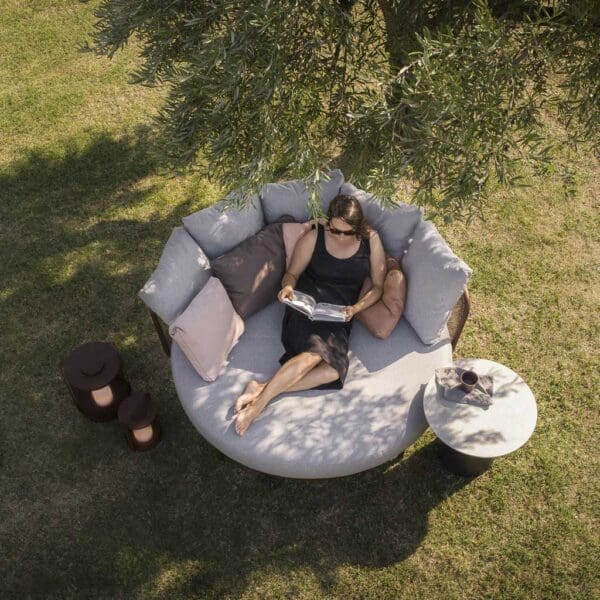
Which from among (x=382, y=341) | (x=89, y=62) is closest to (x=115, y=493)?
(x=382, y=341)

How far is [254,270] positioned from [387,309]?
1.29 m

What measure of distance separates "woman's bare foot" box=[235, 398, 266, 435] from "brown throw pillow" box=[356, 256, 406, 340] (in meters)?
1.29

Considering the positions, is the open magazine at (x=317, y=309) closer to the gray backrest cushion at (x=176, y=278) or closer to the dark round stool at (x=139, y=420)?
the gray backrest cushion at (x=176, y=278)

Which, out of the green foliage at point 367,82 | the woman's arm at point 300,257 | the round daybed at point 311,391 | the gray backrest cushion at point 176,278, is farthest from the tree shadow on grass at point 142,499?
the green foliage at point 367,82

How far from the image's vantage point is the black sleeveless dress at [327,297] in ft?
17.5

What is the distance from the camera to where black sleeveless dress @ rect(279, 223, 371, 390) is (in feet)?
17.5

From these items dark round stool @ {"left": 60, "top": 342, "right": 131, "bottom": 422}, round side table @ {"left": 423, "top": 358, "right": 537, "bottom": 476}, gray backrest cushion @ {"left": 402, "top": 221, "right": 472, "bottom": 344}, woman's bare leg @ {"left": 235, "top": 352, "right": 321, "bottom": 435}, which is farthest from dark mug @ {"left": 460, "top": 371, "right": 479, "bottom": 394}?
dark round stool @ {"left": 60, "top": 342, "right": 131, "bottom": 422}

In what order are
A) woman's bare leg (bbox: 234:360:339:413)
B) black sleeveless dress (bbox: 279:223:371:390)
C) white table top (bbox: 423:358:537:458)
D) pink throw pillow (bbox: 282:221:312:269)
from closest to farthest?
white table top (bbox: 423:358:537:458)
woman's bare leg (bbox: 234:360:339:413)
black sleeveless dress (bbox: 279:223:371:390)
pink throw pillow (bbox: 282:221:312:269)

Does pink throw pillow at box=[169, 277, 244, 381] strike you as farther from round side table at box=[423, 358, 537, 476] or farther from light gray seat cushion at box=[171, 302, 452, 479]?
round side table at box=[423, 358, 537, 476]

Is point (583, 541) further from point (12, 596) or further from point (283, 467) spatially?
point (12, 596)

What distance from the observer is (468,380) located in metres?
4.95

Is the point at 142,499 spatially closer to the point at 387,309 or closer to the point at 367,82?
the point at 387,309

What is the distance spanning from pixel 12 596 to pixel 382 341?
12.4 ft

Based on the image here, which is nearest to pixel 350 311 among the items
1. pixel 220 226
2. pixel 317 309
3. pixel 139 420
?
pixel 317 309
